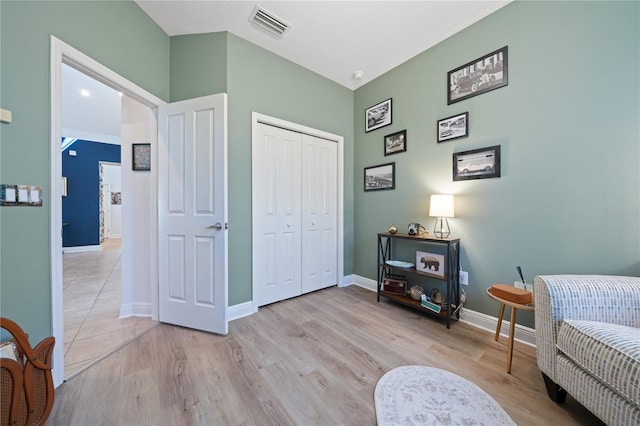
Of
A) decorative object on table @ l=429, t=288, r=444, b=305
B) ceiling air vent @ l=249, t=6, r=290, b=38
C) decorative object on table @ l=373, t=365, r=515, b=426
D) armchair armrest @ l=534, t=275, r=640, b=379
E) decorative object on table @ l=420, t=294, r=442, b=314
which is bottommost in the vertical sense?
decorative object on table @ l=373, t=365, r=515, b=426

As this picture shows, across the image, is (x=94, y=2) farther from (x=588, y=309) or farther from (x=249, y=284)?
(x=588, y=309)

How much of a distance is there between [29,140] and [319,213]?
7.88 ft

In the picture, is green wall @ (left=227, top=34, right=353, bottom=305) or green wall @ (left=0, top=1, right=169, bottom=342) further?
green wall @ (left=227, top=34, right=353, bottom=305)

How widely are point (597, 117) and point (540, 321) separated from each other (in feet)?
4.72

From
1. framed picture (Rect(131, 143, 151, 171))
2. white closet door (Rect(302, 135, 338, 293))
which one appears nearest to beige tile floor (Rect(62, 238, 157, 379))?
framed picture (Rect(131, 143, 151, 171))

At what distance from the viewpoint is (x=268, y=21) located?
2.08 meters

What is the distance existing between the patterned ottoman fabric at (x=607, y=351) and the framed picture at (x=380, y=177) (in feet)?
6.30

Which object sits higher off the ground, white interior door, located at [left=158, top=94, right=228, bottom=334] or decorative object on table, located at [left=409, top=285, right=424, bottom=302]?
white interior door, located at [left=158, top=94, right=228, bottom=334]

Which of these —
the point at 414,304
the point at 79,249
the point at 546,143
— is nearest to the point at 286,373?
the point at 414,304

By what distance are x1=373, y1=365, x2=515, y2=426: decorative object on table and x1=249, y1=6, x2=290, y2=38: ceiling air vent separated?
3010 millimetres

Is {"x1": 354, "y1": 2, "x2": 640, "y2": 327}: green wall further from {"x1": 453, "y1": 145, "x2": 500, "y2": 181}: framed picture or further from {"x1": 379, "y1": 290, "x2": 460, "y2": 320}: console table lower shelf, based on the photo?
{"x1": 379, "y1": 290, "x2": 460, "y2": 320}: console table lower shelf

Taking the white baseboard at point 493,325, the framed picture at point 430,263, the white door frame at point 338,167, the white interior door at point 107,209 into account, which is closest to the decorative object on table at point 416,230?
the framed picture at point 430,263

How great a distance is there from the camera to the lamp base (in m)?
2.27

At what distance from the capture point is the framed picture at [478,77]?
6.32 ft
